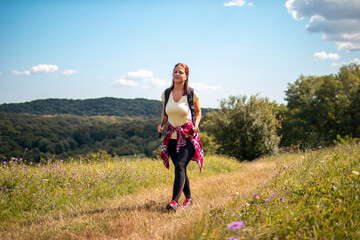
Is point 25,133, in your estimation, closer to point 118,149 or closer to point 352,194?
point 118,149

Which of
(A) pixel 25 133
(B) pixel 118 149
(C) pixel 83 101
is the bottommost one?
(B) pixel 118 149

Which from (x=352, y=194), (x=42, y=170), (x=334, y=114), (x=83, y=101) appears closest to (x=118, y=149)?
(x=334, y=114)

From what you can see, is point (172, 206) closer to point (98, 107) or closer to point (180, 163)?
point (180, 163)

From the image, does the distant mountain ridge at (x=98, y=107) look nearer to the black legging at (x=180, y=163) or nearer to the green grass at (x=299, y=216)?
the black legging at (x=180, y=163)

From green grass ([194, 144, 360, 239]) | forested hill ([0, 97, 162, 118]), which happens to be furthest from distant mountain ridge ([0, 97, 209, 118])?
green grass ([194, 144, 360, 239])

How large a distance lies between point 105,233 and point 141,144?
258ft

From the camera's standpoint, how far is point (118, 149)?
73812mm

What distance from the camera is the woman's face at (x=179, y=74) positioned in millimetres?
4398

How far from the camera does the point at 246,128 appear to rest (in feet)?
86.8

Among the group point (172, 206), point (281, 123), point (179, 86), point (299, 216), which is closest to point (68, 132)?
point (281, 123)

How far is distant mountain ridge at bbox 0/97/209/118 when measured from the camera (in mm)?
149312

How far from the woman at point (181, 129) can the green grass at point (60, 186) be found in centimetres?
187

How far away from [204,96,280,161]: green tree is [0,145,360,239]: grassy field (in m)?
19.8

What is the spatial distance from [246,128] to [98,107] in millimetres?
165944
